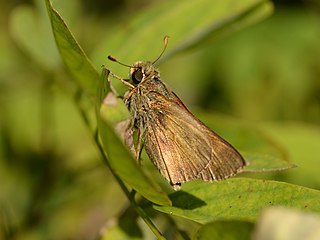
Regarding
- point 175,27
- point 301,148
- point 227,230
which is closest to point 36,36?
point 175,27

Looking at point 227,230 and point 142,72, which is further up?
point 142,72

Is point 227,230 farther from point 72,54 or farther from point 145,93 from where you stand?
point 145,93

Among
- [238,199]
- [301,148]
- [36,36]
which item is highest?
[36,36]

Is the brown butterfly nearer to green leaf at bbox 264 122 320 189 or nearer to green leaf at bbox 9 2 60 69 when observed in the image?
green leaf at bbox 9 2 60 69

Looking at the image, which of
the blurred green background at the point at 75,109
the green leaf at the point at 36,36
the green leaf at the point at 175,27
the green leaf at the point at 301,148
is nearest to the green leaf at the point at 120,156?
the blurred green background at the point at 75,109

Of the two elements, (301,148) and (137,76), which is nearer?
(137,76)

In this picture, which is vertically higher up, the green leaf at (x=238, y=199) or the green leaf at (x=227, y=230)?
the green leaf at (x=227, y=230)

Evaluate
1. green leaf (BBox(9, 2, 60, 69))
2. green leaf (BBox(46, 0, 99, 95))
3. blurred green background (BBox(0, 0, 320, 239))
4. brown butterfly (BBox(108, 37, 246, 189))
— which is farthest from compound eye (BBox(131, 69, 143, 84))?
green leaf (BBox(9, 2, 60, 69))

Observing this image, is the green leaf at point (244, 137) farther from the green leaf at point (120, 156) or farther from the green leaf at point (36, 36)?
the green leaf at point (120, 156)

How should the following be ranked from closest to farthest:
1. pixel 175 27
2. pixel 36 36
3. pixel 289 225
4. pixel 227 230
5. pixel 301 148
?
1. pixel 289 225
2. pixel 227 230
3. pixel 175 27
4. pixel 36 36
5. pixel 301 148
